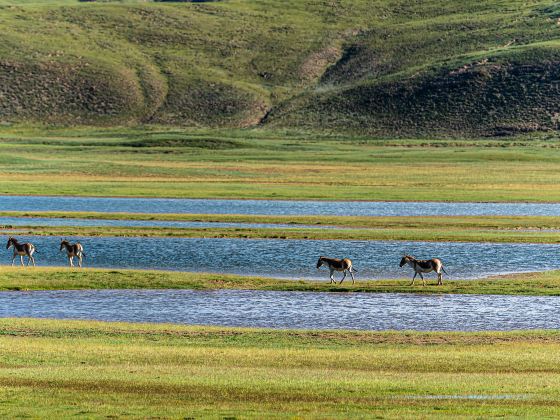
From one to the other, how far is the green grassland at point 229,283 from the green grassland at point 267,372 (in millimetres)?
8732

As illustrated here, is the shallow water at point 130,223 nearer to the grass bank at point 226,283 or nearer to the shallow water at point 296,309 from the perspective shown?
the grass bank at point 226,283

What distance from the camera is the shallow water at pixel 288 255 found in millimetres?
45062

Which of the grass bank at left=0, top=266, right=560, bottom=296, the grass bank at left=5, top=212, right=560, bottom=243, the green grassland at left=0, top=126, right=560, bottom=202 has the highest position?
the green grassland at left=0, top=126, right=560, bottom=202

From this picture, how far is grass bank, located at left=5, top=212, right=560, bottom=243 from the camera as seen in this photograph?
181ft

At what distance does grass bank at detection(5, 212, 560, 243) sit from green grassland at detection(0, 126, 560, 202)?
51.1 feet

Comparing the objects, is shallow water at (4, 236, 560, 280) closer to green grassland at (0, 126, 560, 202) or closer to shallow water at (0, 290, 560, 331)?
shallow water at (0, 290, 560, 331)

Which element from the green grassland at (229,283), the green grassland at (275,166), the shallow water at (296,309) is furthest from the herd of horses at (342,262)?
the green grassland at (275,166)

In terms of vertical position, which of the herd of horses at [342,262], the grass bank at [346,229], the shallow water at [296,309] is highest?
the grass bank at [346,229]

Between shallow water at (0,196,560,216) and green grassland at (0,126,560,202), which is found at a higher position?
green grassland at (0,126,560,202)

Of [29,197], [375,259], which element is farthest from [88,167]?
[375,259]

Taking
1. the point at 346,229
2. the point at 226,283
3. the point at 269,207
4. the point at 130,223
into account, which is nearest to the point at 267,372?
the point at 226,283

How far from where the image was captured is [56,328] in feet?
96.0

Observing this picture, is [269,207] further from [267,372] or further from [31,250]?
[267,372]

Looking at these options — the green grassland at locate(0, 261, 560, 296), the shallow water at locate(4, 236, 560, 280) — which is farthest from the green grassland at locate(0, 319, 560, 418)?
the shallow water at locate(4, 236, 560, 280)
